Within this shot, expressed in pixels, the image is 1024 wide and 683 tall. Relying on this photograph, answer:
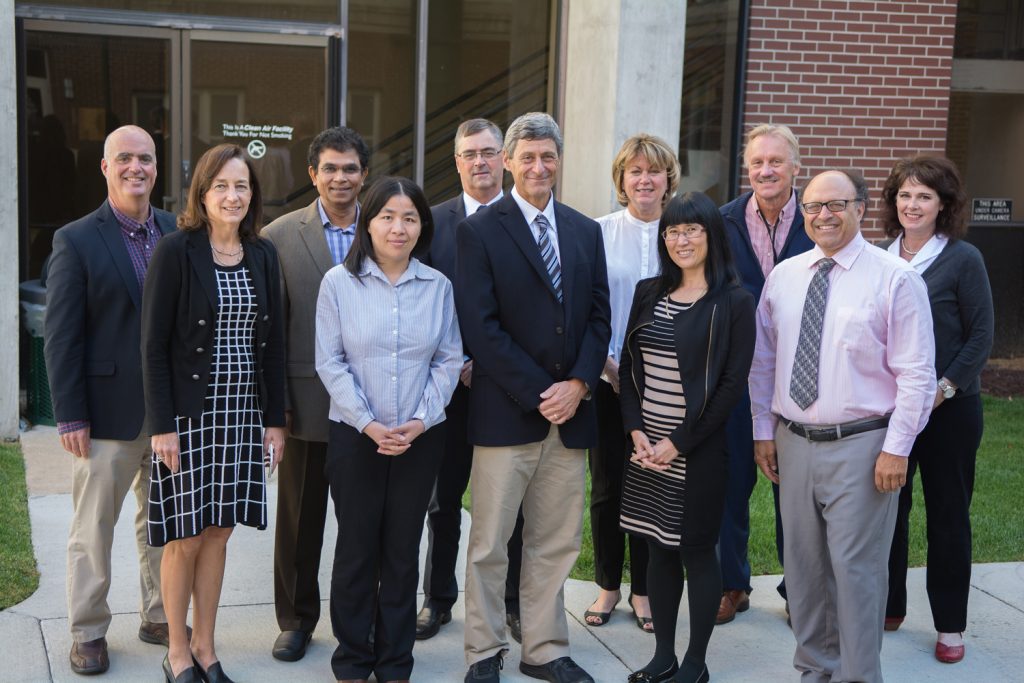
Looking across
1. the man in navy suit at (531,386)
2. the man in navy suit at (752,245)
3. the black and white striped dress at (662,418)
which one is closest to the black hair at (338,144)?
the man in navy suit at (531,386)

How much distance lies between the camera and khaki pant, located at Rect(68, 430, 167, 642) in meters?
4.51

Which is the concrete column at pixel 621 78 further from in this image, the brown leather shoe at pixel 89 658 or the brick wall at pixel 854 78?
the brown leather shoe at pixel 89 658

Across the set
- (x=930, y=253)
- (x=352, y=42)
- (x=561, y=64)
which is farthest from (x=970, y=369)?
(x=352, y=42)

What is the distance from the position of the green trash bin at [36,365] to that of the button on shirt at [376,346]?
483 cm

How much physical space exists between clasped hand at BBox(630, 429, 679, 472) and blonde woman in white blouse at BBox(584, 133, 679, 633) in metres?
0.37

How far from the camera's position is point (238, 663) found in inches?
186

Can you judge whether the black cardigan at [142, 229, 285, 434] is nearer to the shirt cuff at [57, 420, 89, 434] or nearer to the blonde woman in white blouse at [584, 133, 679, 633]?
the shirt cuff at [57, 420, 89, 434]

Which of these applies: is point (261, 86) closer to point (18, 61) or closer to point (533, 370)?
point (18, 61)

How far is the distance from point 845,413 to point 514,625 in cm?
177

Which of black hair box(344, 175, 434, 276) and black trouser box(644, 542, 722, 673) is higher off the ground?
black hair box(344, 175, 434, 276)

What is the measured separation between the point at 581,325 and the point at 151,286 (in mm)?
1633

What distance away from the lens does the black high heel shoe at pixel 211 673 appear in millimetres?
4406

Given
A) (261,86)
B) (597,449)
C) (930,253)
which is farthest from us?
(261,86)

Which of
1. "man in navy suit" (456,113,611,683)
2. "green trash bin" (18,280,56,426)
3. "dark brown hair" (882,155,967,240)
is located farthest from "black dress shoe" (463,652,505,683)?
"green trash bin" (18,280,56,426)
